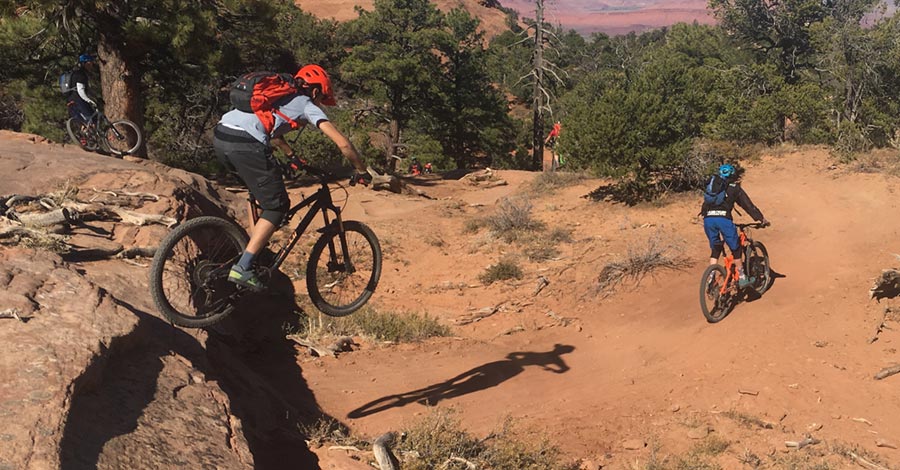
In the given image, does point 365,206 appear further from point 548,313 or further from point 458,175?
point 458,175

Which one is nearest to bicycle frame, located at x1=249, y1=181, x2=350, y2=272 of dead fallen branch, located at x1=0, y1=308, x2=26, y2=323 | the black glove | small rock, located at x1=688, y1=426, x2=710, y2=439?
the black glove

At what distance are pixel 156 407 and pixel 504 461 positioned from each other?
2.92 meters

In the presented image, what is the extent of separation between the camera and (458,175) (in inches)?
1076

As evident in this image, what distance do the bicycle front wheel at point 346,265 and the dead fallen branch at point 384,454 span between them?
1.25m

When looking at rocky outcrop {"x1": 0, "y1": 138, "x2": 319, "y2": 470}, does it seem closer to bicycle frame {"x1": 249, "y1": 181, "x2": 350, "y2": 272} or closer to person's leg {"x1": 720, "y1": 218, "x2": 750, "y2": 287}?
bicycle frame {"x1": 249, "y1": 181, "x2": 350, "y2": 272}

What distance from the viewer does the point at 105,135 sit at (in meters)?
11.5

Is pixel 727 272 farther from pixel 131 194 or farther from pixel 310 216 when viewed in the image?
pixel 131 194

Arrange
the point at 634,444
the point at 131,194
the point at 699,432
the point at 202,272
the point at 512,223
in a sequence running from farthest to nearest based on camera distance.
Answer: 1. the point at 512,223
2. the point at 131,194
3. the point at 699,432
4. the point at 634,444
5. the point at 202,272

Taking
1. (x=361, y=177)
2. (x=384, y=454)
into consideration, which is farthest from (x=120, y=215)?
(x=384, y=454)

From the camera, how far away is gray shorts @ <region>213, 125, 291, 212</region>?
4781 millimetres

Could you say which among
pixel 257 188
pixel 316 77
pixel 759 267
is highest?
pixel 316 77

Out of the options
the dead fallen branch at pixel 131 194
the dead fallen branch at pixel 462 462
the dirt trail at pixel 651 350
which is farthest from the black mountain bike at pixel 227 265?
the dead fallen branch at pixel 131 194

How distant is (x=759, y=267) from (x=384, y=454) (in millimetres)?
7173

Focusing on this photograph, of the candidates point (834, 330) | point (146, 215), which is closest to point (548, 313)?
point (834, 330)
